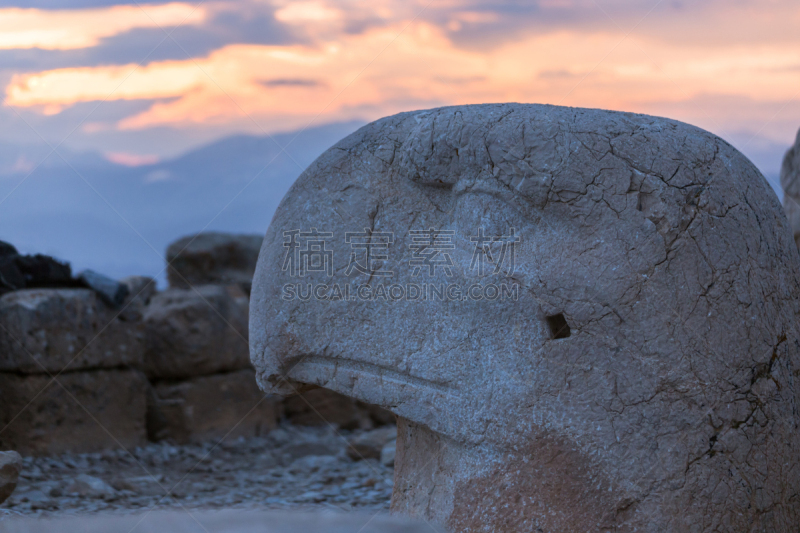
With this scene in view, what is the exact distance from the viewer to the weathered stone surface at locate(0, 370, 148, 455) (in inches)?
180

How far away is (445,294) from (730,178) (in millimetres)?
964

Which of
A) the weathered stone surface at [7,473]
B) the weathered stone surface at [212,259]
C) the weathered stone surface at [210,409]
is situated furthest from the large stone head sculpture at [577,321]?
the weathered stone surface at [212,259]

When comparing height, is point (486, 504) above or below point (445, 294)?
below

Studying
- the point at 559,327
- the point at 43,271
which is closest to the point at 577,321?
the point at 559,327

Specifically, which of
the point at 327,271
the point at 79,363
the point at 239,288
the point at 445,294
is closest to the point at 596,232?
the point at 445,294

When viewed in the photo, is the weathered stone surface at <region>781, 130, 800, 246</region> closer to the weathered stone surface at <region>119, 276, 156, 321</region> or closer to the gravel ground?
the gravel ground

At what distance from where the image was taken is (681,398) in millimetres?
2074

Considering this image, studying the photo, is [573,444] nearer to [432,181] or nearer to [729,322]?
[729,322]

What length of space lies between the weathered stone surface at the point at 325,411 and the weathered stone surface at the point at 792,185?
3772 millimetres

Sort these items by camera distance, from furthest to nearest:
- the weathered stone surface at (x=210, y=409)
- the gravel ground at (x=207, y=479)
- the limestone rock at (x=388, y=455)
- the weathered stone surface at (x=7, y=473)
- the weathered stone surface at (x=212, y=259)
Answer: the weathered stone surface at (x=212, y=259) → the weathered stone surface at (x=210, y=409) → the limestone rock at (x=388, y=455) → the gravel ground at (x=207, y=479) → the weathered stone surface at (x=7, y=473)

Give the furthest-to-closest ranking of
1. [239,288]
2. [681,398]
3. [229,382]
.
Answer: [239,288] < [229,382] < [681,398]

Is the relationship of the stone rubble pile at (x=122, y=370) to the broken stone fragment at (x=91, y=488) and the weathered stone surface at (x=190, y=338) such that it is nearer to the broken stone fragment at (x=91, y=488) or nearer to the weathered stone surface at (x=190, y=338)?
the weathered stone surface at (x=190, y=338)

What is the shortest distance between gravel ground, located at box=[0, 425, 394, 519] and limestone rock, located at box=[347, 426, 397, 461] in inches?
2.9

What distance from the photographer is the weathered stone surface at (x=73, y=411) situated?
4562 millimetres
